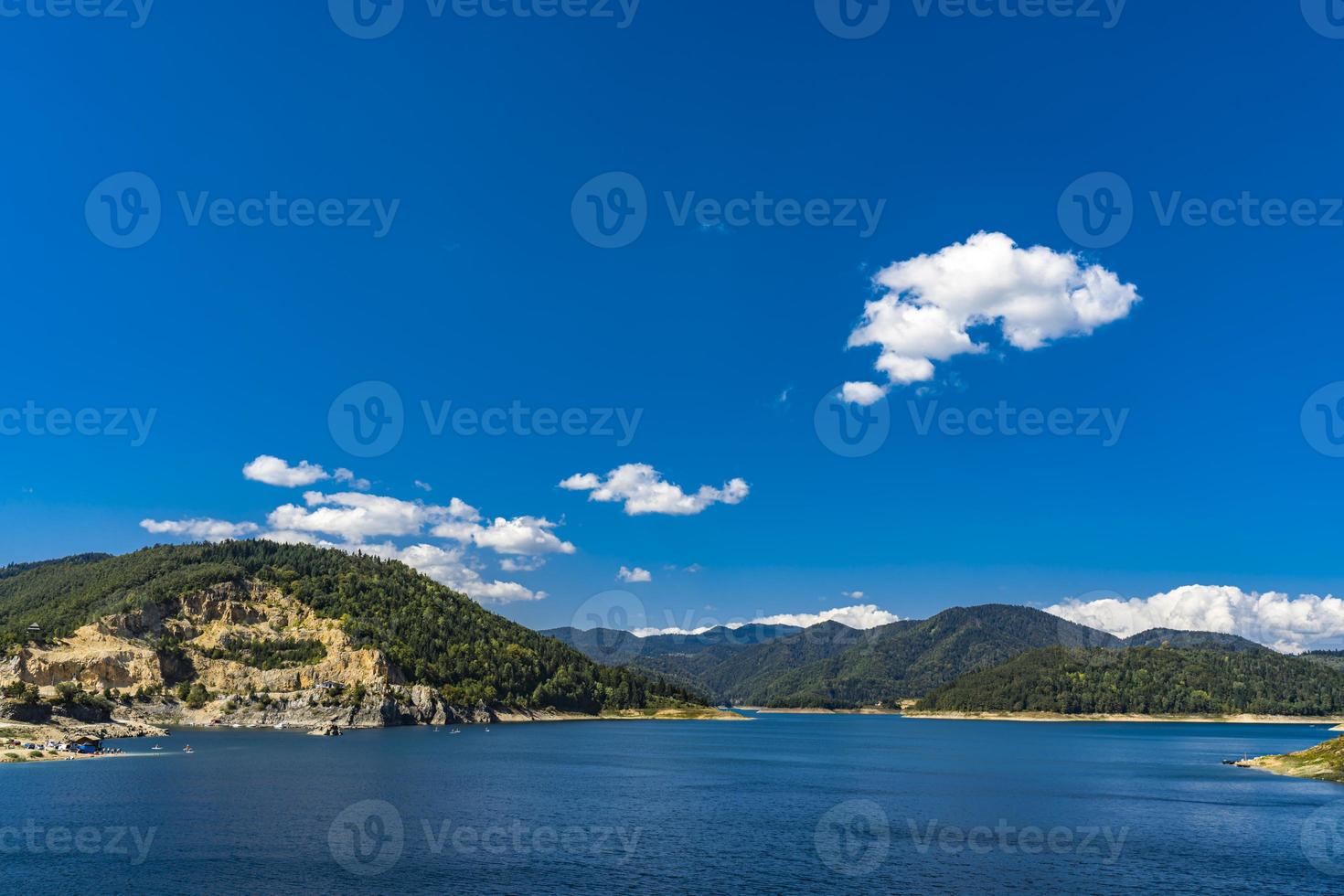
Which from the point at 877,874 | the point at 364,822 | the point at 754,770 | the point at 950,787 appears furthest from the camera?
the point at 754,770

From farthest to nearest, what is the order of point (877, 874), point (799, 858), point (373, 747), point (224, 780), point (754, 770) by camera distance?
point (373, 747) → point (754, 770) → point (224, 780) → point (799, 858) → point (877, 874)

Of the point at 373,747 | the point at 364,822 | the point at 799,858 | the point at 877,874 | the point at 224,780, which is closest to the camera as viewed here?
the point at 877,874

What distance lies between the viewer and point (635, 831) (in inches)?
3558

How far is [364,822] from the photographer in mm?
90188

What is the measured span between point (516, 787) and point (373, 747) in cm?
8173

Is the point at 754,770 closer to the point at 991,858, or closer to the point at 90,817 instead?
the point at 991,858

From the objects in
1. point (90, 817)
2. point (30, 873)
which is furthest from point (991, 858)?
point (90, 817)

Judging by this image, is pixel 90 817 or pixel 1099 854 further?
pixel 90 817

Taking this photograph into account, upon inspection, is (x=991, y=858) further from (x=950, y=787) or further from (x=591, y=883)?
(x=950, y=787)

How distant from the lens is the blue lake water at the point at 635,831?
225 ft

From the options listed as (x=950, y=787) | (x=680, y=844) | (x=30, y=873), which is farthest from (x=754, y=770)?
(x=30, y=873)

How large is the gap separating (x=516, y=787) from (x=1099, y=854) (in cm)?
7876

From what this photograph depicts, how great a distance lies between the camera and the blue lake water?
68.5 m

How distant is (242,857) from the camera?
72250mm
